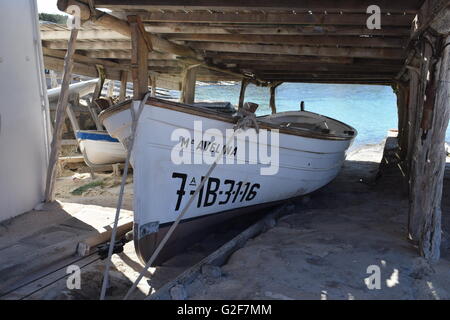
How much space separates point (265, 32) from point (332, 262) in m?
3.42

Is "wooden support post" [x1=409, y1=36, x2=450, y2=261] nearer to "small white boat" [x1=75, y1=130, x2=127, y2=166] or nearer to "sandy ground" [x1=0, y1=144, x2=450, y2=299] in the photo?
"sandy ground" [x1=0, y1=144, x2=450, y2=299]

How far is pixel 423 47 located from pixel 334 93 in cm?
4570

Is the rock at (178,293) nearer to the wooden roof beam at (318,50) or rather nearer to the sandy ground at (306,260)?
the sandy ground at (306,260)

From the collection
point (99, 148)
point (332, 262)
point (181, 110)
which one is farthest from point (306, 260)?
point (99, 148)

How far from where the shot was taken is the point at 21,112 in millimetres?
6312

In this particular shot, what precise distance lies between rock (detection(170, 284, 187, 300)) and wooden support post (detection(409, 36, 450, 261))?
265cm

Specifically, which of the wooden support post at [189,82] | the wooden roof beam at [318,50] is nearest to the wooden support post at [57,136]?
the wooden roof beam at [318,50]

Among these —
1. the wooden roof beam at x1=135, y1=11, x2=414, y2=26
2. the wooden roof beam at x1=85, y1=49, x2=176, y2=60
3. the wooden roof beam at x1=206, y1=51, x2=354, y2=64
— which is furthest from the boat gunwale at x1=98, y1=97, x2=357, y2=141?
the wooden roof beam at x1=85, y1=49, x2=176, y2=60

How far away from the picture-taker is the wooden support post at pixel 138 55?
5.31 metres

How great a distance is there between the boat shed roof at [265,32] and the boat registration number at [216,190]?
2059mm

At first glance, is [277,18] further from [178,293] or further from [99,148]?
[99,148]

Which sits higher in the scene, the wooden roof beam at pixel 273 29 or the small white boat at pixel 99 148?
the wooden roof beam at pixel 273 29

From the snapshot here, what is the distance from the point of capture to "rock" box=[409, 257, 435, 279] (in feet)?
13.3

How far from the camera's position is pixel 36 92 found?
668cm
